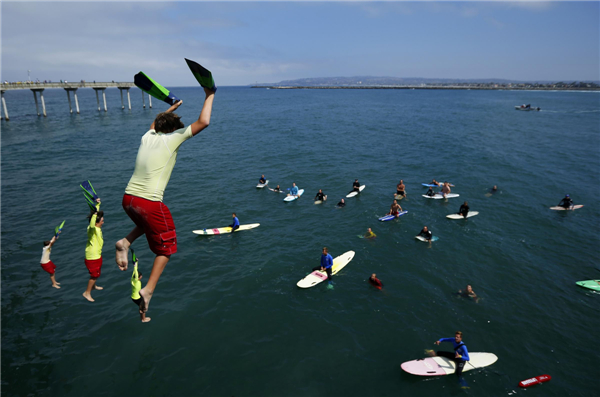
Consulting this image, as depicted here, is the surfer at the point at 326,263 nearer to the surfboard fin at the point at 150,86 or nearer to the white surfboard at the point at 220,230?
the white surfboard at the point at 220,230

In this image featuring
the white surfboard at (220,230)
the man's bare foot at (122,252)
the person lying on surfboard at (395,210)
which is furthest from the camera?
the person lying on surfboard at (395,210)

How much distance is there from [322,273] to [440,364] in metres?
8.69

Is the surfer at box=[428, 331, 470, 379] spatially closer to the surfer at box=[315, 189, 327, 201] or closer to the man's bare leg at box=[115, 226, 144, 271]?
the man's bare leg at box=[115, 226, 144, 271]

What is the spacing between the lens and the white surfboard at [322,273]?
2098 cm

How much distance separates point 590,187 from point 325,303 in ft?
131

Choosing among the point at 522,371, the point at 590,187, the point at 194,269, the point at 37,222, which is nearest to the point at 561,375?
the point at 522,371

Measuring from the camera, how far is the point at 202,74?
12.3 ft

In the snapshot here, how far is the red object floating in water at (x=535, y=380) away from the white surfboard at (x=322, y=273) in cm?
1111

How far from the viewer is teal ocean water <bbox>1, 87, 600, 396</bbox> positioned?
49.0 feet

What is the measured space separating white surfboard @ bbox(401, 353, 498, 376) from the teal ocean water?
0.32 m

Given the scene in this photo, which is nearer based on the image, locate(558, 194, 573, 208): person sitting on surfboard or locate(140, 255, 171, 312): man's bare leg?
locate(140, 255, 171, 312): man's bare leg

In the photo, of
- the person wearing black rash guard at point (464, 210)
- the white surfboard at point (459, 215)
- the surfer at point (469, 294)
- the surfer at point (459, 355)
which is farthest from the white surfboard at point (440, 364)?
the person wearing black rash guard at point (464, 210)

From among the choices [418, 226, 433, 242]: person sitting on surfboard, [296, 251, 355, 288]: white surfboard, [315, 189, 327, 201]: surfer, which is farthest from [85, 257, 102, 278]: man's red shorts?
[315, 189, 327, 201]: surfer

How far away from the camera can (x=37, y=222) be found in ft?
94.6
